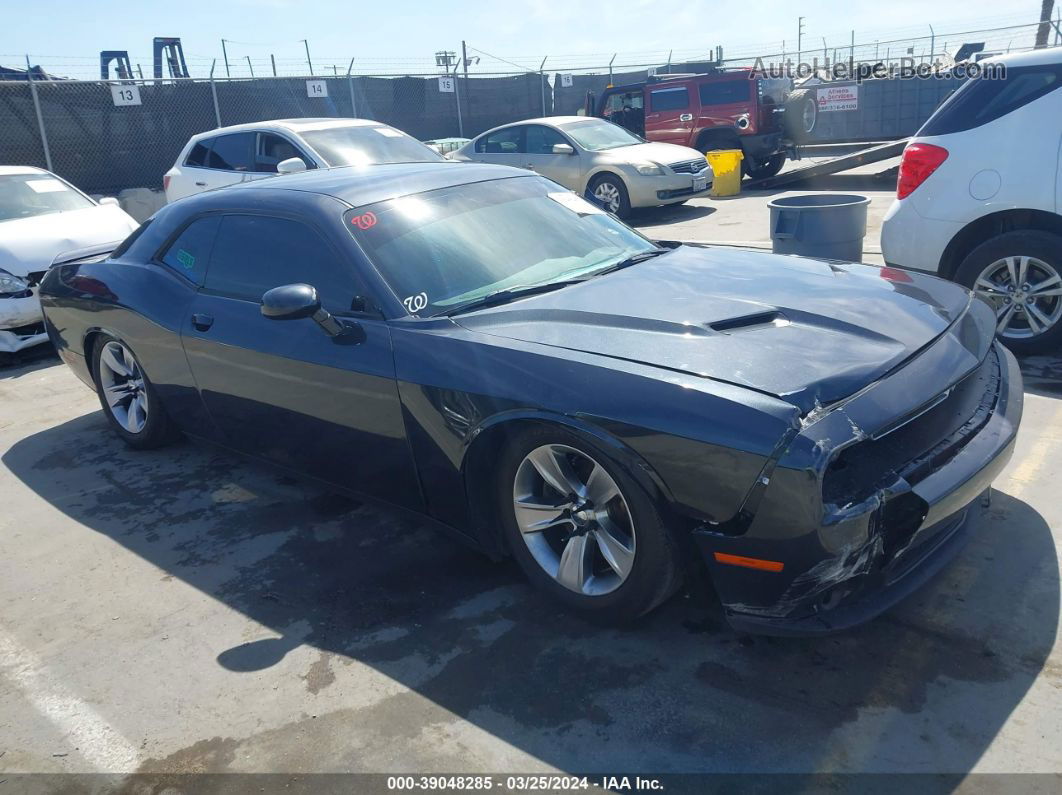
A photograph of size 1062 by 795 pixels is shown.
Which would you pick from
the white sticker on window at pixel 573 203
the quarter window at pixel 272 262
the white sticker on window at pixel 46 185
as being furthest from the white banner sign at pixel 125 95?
the white sticker on window at pixel 573 203

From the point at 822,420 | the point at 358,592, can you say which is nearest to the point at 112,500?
the point at 358,592

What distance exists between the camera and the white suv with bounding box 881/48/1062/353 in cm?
505

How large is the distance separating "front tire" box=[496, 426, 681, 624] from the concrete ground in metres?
0.16

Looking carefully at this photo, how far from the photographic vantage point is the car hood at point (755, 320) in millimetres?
2693

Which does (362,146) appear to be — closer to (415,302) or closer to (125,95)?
(415,302)

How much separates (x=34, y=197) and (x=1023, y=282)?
836 centimetres

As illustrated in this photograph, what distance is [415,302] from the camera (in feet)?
11.2

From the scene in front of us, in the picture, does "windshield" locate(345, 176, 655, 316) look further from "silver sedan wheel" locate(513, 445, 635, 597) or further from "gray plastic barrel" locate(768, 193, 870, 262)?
"gray plastic barrel" locate(768, 193, 870, 262)

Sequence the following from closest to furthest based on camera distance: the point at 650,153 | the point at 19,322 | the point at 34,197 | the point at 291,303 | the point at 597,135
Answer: the point at 291,303
the point at 19,322
the point at 34,197
the point at 650,153
the point at 597,135

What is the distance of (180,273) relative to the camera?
4.46m

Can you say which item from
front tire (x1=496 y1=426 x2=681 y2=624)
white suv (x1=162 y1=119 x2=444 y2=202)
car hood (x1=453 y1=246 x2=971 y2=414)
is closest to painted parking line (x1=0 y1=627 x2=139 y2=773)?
front tire (x1=496 y1=426 x2=681 y2=624)

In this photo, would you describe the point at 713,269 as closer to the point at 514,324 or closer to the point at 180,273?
the point at 514,324

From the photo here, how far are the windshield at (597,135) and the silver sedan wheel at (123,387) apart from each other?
8.89m

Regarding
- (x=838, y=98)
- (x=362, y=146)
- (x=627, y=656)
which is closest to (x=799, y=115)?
(x=838, y=98)
